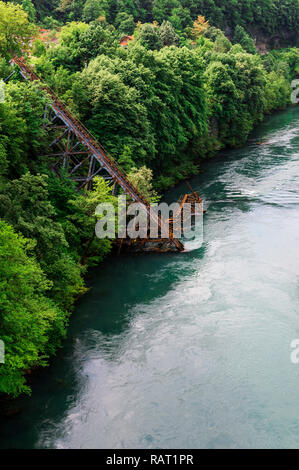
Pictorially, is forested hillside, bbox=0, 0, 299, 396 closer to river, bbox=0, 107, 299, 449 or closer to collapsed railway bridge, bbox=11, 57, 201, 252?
collapsed railway bridge, bbox=11, 57, 201, 252

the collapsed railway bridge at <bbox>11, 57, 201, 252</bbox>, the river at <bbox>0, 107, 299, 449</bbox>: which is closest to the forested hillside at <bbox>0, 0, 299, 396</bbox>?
the collapsed railway bridge at <bbox>11, 57, 201, 252</bbox>

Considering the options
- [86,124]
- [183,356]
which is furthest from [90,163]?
[183,356]

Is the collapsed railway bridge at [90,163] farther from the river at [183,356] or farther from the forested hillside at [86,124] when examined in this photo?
the river at [183,356]

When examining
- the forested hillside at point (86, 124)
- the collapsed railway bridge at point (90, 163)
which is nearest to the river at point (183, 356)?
the collapsed railway bridge at point (90, 163)

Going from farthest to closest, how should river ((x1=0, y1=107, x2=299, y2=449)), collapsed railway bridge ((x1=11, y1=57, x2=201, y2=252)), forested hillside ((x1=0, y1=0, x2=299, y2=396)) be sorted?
collapsed railway bridge ((x1=11, y1=57, x2=201, y2=252)) → forested hillside ((x1=0, y1=0, x2=299, y2=396)) → river ((x1=0, y1=107, x2=299, y2=449))

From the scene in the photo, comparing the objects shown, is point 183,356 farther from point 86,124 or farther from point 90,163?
point 86,124

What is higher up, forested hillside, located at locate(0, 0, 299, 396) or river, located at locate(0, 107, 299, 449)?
forested hillside, located at locate(0, 0, 299, 396)

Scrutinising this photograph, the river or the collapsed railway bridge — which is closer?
the river

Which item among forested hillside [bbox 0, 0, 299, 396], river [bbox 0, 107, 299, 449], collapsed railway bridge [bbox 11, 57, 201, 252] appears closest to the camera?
river [bbox 0, 107, 299, 449]
